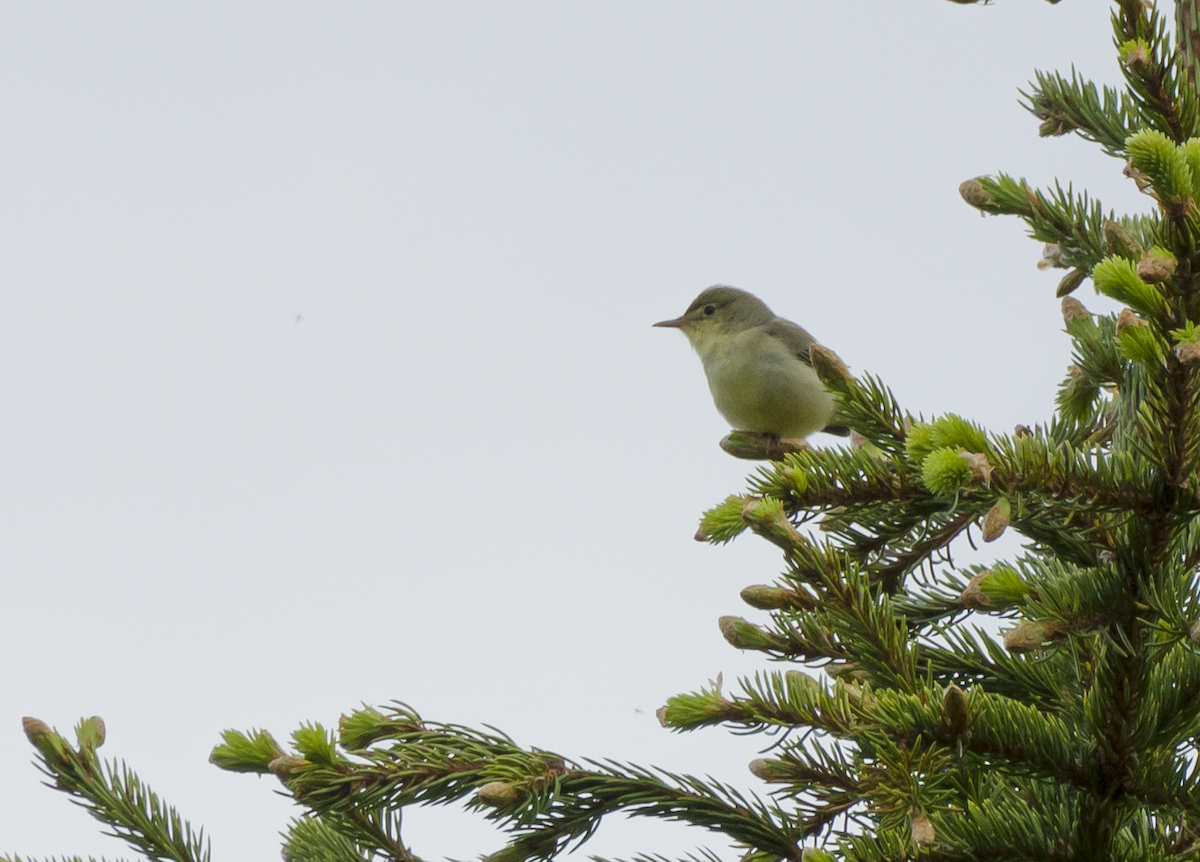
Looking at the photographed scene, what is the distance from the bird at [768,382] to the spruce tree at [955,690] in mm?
3182

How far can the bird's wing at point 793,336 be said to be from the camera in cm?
593

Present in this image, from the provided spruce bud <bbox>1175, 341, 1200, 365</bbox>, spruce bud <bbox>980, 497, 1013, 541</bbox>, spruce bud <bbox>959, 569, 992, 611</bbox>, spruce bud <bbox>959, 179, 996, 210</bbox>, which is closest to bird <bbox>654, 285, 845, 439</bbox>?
spruce bud <bbox>959, 179, 996, 210</bbox>

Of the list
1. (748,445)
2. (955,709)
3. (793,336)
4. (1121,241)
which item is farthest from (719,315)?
(955,709)

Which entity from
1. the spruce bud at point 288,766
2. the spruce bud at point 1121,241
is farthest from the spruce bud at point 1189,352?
the spruce bud at point 288,766

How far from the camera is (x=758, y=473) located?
2238 millimetres

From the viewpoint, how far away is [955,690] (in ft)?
5.96

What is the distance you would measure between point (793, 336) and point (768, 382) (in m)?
0.64

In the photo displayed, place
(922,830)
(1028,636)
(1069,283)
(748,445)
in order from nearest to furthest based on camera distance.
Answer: (922,830), (1028,636), (748,445), (1069,283)

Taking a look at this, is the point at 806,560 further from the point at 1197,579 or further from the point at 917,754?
the point at 1197,579

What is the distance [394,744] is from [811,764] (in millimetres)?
747

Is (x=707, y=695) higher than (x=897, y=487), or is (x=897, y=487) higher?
(x=897, y=487)

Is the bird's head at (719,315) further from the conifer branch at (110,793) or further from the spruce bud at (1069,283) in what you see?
the conifer branch at (110,793)

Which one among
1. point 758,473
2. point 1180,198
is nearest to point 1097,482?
point 1180,198

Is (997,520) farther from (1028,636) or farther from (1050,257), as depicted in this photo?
(1050,257)
